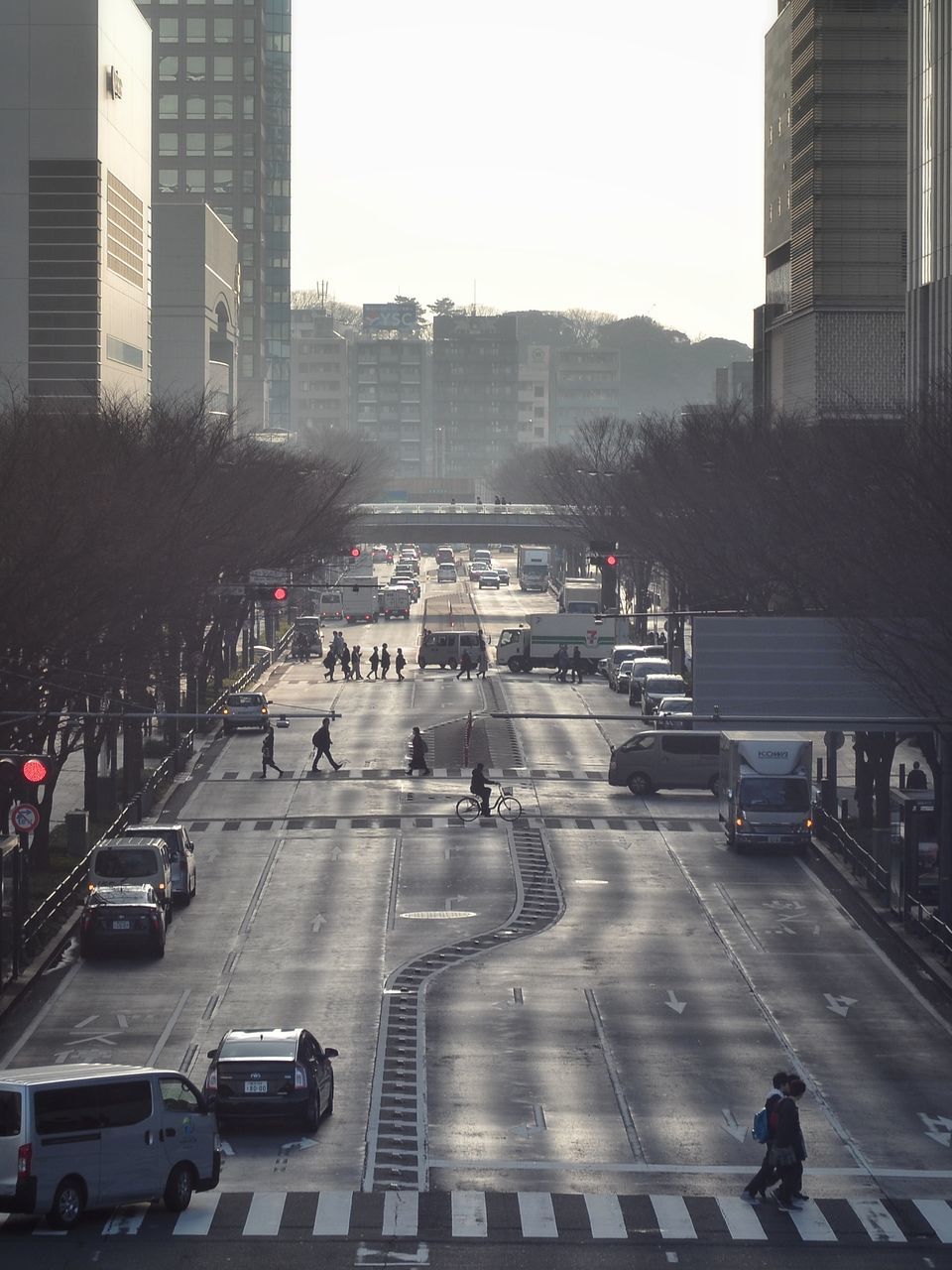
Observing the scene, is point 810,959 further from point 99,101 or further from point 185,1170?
point 99,101

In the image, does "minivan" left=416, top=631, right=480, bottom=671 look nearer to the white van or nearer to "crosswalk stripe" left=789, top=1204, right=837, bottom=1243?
"crosswalk stripe" left=789, top=1204, right=837, bottom=1243

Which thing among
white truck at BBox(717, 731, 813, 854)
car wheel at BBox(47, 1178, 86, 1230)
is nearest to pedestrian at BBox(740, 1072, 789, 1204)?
car wheel at BBox(47, 1178, 86, 1230)

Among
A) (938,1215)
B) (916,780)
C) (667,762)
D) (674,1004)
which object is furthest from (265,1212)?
(667,762)

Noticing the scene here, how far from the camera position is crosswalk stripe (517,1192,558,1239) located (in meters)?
25.3

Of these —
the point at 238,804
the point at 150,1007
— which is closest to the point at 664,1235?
the point at 150,1007

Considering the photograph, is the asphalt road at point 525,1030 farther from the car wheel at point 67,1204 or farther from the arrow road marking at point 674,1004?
the car wheel at point 67,1204

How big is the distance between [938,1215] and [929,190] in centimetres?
7262

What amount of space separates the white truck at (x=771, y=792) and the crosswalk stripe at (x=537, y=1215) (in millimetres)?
30638

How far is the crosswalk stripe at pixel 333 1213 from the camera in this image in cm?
2550

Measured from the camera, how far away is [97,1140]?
81.1 feet

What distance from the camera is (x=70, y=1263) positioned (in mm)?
23656

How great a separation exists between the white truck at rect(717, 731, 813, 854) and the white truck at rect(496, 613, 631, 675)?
4851cm

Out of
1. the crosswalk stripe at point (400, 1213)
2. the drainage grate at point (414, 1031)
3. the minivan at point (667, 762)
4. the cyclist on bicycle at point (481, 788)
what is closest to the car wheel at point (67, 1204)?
the crosswalk stripe at point (400, 1213)

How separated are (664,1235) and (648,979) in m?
17.7
